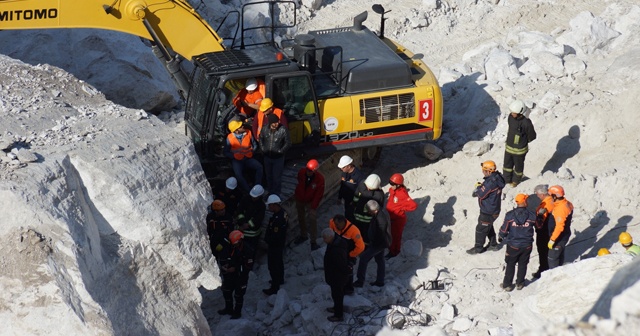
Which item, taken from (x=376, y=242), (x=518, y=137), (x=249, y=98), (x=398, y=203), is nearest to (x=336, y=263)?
(x=376, y=242)

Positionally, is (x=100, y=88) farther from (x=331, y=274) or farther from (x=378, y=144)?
(x=331, y=274)

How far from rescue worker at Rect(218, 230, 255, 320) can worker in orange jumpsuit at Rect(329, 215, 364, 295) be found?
1.04 m

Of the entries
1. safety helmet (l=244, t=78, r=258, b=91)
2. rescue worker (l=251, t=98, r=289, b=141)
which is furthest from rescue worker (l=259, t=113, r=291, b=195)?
safety helmet (l=244, t=78, r=258, b=91)

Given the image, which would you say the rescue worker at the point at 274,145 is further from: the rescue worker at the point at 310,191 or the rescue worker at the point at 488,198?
the rescue worker at the point at 488,198

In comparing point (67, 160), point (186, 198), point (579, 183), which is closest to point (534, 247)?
point (579, 183)

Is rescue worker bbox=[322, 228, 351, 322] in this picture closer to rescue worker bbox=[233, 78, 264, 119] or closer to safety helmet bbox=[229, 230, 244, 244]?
safety helmet bbox=[229, 230, 244, 244]

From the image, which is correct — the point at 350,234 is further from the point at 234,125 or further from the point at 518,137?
the point at 518,137

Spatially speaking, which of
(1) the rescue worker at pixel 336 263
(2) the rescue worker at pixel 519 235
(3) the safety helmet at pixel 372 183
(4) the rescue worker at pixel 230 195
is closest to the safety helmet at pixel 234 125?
(4) the rescue worker at pixel 230 195

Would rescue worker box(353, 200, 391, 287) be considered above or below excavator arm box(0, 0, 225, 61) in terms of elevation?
below

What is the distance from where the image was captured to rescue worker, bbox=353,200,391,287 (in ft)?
37.9

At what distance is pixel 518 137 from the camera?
1342 centimetres

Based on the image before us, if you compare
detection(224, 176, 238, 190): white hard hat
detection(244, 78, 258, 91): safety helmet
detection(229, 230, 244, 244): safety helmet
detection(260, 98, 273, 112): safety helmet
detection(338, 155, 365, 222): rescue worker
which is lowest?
detection(338, 155, 365, 222): rescue worker

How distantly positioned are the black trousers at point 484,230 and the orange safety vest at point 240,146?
120 inches

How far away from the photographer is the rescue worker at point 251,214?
11.8 metres
